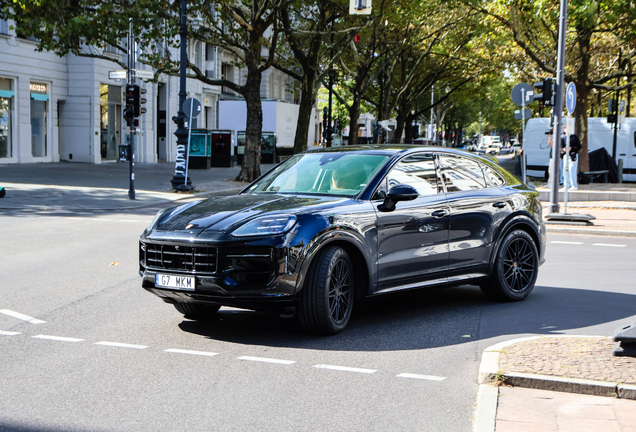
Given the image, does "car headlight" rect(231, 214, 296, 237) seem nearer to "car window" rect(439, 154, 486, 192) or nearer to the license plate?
the license plate

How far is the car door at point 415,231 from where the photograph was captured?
6.59 meters

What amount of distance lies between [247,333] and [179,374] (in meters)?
1.29

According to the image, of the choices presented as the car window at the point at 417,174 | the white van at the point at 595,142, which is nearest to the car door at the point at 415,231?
the car window at the point at 417,174

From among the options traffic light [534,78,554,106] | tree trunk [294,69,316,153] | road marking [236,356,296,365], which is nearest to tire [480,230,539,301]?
road marking [236,356,296,365]

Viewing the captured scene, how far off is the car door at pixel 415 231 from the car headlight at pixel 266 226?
38.9 inches

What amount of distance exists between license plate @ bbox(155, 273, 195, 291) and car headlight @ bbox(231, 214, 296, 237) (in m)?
0.50

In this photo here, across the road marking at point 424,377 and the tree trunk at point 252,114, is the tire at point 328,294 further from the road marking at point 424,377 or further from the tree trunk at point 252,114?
the tree trunk at point 252,114

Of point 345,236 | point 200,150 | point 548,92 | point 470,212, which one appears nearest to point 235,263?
point 345,236

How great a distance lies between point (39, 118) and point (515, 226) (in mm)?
27775

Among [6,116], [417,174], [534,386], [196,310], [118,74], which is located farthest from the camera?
[6,116]

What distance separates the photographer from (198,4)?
27812mm

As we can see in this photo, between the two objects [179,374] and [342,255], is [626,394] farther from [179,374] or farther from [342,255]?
[179,374]

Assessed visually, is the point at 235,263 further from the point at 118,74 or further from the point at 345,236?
the point at 118,74

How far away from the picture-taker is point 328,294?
5992 mm
